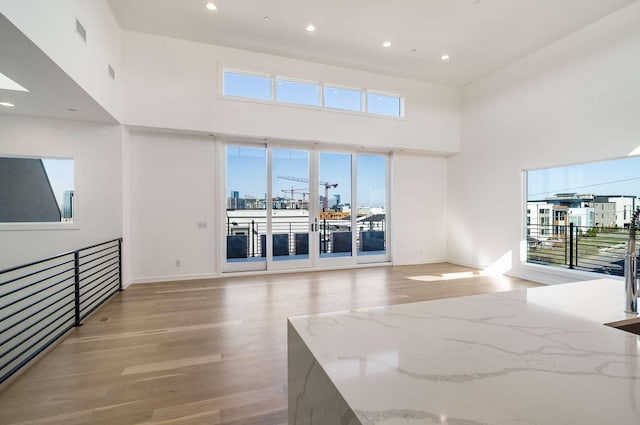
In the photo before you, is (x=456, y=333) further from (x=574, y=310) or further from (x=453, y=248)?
(x=453, y=248)

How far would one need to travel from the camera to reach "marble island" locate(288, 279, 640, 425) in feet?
2.10

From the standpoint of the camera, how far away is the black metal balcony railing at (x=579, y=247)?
4.43 meters

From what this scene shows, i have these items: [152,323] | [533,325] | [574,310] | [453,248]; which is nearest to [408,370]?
[533,325]

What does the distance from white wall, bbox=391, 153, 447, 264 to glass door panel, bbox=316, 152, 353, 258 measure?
1119 millimetres

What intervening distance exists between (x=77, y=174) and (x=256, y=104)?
3096 mm

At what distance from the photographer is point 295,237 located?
6.14 metres

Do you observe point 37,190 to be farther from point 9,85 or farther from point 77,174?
point 9,85

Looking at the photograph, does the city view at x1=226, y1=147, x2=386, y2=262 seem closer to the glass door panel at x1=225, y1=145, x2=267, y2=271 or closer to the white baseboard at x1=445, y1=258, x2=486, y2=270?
the glass door panel at x1=225, y1=145, x2=267, y2=271

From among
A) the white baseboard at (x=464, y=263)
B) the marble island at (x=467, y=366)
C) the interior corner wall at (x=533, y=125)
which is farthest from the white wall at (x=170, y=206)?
the interior corner wall at (x=533, y=125)

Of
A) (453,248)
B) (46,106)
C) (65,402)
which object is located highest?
(46,106)

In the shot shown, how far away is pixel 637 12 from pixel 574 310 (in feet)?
17.1

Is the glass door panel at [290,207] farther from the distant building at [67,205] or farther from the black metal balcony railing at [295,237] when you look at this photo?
the distant building at [67,205]

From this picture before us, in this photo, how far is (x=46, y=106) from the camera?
13.0 ft

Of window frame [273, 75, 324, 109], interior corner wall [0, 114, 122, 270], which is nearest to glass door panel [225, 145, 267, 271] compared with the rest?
window frame [273, 75, 324, 109]
